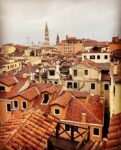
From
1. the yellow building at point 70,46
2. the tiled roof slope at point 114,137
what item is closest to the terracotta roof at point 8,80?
the tiled roof slope at point 114,137

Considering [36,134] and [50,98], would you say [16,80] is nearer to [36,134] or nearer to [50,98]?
[50,98]

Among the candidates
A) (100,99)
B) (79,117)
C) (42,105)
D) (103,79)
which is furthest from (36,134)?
(103,79)

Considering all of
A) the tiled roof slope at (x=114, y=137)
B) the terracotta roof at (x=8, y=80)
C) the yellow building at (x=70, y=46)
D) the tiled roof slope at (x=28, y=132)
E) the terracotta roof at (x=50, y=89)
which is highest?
the yellow building at (x=70, y=46)

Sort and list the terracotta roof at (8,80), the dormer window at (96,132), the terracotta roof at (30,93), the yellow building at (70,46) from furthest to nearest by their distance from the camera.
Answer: the yellow building at (70,46)
the terracotta roof at (8,80)
the terracotta roof at (30,93)
the dormer window at (96,132)

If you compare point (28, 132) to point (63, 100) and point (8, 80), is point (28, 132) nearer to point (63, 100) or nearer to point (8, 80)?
point (63, 100)

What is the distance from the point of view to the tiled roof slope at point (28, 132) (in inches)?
67.8

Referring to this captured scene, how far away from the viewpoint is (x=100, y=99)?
7.60 m

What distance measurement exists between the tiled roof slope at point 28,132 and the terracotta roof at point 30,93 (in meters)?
5.20

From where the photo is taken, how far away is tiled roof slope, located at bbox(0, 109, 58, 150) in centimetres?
172

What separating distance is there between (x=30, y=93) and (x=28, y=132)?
5.75m

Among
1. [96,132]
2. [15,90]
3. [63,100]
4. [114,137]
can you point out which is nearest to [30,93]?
[15,90]

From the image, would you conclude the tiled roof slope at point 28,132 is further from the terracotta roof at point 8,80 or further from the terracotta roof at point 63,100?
the terracotta roof at point 8,80

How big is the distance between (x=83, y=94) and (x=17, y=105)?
228 centimetres

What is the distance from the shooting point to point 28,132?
1.91 meters
